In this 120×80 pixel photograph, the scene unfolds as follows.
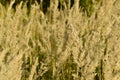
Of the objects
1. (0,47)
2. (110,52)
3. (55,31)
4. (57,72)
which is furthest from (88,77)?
(0,47)

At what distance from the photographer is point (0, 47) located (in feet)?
5.29

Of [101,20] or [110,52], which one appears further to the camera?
[101,20]

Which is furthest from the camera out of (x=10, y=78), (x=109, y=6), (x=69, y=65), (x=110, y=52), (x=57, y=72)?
(x=109, y=6)

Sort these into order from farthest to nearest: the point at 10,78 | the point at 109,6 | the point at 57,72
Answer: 1. the point at 109,6
2. the point at 57,72
3. the point at 10,78

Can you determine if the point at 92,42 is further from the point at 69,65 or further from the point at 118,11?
the point at 118,11

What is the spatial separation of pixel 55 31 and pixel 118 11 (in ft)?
1.52

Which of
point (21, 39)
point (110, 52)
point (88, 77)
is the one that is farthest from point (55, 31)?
point (88, 77)

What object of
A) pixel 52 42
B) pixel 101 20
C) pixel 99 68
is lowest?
pixel 99 68

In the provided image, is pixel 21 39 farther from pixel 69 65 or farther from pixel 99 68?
pixel 99 68

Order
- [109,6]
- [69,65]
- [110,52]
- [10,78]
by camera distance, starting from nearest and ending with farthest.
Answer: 1. [10,78]
2. [110,52]
3. [69,65]
4. [109,6]

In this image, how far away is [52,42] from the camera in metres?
1.63

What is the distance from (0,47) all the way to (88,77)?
2.29 ft

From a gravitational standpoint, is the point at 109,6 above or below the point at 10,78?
above

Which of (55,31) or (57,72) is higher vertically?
(55,31)
